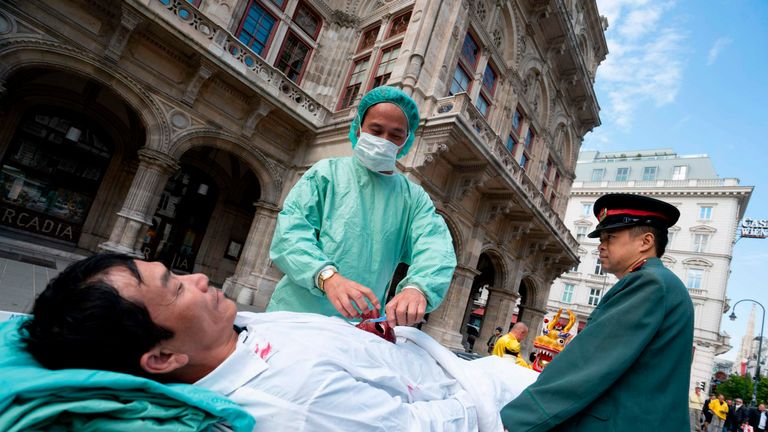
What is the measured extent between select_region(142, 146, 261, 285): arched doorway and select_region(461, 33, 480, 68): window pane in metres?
8.68

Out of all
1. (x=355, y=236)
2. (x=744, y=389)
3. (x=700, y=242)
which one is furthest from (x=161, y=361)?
(x=700, y=242)

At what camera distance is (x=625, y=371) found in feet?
4.77

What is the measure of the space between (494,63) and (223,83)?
9.27 metres

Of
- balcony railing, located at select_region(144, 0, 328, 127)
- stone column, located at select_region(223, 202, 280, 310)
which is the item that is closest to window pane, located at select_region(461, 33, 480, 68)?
balcony railing, located at select_region(144, 0, 328, 127)

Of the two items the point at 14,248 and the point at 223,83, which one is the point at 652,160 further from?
the point at 14,248

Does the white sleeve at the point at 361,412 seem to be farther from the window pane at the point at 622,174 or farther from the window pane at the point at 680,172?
the window pane at the point at 680,172

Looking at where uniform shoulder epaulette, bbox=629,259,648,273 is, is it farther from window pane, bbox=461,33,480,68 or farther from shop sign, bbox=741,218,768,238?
shop sign, bbox=741,218,768,238

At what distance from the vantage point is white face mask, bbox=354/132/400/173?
2.07 metres

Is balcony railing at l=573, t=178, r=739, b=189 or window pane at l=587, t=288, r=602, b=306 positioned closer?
balcony railing at l=573, t=178, r=739, b=189

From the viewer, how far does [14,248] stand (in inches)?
331

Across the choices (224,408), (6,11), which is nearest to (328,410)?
(224,408)

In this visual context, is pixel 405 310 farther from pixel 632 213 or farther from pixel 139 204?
pixel 139 204

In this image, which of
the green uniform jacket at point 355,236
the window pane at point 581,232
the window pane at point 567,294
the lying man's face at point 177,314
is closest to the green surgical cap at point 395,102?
the green uniform jacket at point 355,236

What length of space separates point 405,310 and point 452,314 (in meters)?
10.4
